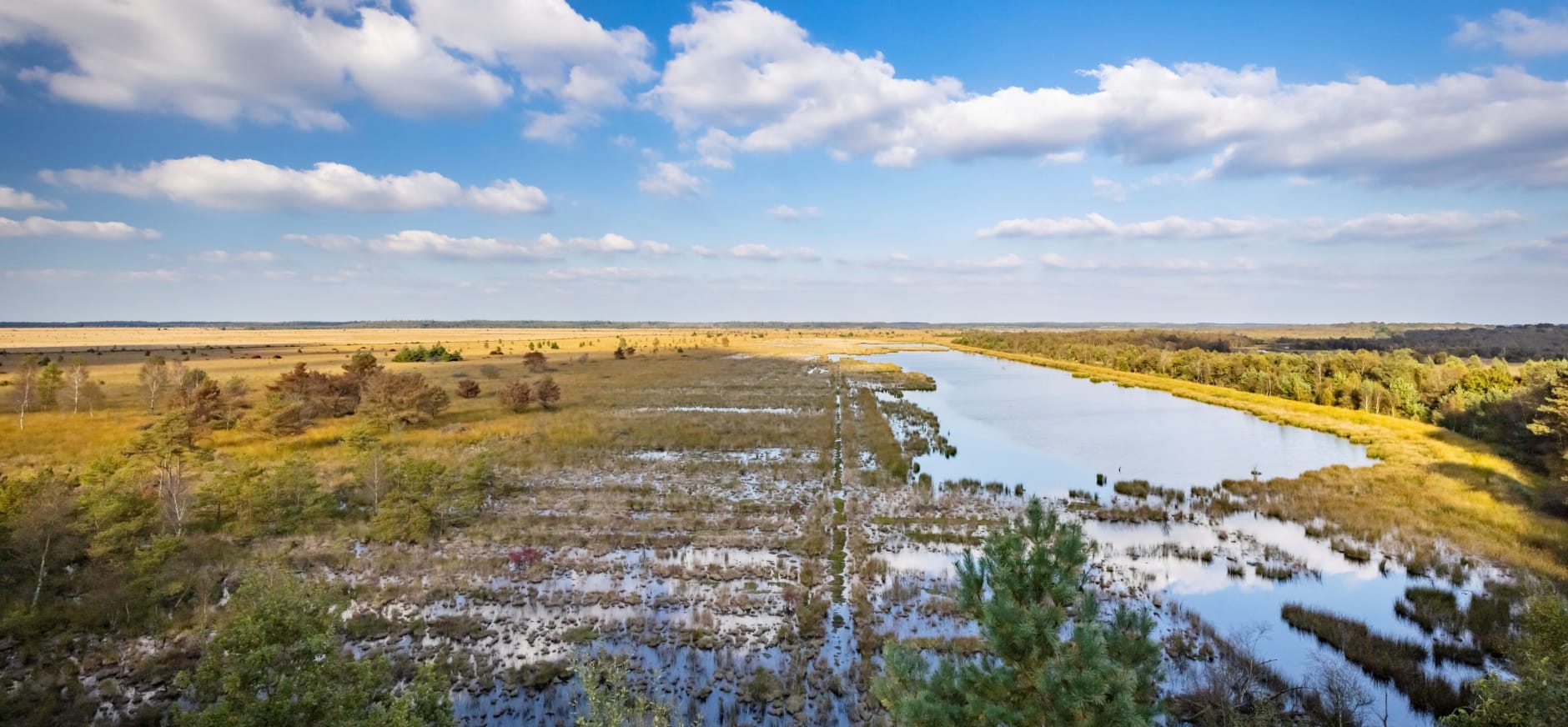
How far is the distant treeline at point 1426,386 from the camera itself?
28016 millimetres

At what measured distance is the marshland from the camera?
10438 millimetres

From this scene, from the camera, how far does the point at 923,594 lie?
1451 cm

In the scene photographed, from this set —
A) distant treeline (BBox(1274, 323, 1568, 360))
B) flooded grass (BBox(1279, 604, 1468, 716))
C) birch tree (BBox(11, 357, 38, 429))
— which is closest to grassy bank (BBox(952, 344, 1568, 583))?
flooded grass (BBox(1279, 604, 1468, 716))

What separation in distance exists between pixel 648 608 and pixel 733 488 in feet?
32.0

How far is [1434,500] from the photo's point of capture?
22609 mm

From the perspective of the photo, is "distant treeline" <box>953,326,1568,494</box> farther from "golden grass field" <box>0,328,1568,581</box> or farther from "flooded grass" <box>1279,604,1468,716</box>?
"flooded grass" <box>1279,604,1468,716</box>

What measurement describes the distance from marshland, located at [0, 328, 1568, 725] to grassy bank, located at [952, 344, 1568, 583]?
0.51 feet

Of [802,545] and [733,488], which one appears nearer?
[802,545]

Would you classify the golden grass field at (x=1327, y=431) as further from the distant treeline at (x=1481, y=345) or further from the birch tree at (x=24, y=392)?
the distant treeline at (x=1481, y=345)

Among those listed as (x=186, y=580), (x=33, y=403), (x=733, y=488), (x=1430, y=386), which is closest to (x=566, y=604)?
(x=186, y=580)

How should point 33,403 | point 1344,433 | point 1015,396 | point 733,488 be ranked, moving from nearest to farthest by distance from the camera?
point 733,488, point 33,403, point 1344,433, point 1015,396

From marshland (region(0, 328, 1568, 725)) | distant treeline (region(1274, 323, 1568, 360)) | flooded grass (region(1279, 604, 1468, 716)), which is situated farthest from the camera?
distant treeline (region(1274, 323, 1568, 360))

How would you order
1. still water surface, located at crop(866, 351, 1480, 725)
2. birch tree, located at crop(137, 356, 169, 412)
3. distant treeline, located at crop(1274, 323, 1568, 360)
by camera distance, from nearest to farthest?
still water surface, located at crop(866, 351, 1480, 725) → birch tree, located at crop(137, 356, 169, 412) → distant treeline, located at crop(1274, 323, 1568, 360)

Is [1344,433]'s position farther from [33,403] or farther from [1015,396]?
[33,403]
